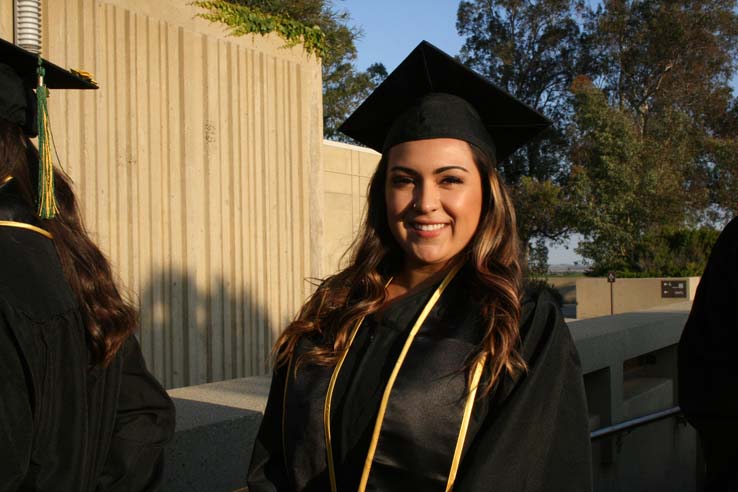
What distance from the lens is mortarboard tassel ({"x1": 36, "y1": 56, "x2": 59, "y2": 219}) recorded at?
1.83 metres

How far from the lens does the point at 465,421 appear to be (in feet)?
5.83

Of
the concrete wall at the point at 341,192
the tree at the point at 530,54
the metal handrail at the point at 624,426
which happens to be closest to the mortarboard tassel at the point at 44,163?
the metal handrail at the point at 624,426

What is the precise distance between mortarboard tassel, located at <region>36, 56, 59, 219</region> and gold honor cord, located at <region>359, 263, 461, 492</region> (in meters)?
0.93

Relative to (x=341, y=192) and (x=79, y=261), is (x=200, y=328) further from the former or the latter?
(x=79, y=261)

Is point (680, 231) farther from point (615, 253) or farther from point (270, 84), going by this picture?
point (270, 84)

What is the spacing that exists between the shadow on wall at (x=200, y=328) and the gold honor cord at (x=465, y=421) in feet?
17.0

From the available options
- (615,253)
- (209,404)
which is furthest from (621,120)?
(209,404)

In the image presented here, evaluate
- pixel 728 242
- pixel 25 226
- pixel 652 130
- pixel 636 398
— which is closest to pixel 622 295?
pixel 652 130

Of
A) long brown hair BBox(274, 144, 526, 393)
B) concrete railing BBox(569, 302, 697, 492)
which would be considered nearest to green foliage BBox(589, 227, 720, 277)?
concrete railing BBox(569, 302, 697, 492)

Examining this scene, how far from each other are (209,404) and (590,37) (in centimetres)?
3387

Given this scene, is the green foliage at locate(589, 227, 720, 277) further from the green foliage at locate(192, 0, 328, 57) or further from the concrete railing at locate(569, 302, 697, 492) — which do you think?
the green foliage at locate(192, 0, 328, 57)

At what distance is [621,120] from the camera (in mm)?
21047

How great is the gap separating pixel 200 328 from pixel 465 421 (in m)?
5.68

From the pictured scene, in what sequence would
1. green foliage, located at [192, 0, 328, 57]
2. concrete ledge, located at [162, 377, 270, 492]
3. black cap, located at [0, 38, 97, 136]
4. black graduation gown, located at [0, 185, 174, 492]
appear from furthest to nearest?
green foliage, located at [192, 0, 328, 57], concrete ledge, located at [162, 377, 270, 492], black cap, located at [0, 38, 97, 136], black graduation gown, located at [0, 185, 174, 492]
